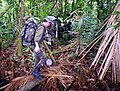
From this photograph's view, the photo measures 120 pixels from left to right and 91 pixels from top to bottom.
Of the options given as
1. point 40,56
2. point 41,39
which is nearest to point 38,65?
point 40,56

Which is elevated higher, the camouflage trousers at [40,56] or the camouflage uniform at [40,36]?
the camouflage uniform at [40,36]

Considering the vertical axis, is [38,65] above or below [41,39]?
below

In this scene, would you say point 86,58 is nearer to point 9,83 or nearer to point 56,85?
point 56,85

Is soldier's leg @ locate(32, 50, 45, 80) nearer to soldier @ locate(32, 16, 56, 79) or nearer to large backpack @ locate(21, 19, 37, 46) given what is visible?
soldier @ locate(32, 16, 56, 79)

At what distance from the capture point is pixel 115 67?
1580 mm

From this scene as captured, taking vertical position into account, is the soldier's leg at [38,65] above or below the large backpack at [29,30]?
below

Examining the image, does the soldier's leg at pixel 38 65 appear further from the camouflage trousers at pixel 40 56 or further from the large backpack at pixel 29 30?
the large backpack at pixel 29 30

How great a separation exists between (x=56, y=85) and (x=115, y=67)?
425 mm

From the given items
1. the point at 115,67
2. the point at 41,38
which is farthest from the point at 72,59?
the point at 41,38

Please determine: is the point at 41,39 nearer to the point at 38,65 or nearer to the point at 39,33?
the point at 39,33

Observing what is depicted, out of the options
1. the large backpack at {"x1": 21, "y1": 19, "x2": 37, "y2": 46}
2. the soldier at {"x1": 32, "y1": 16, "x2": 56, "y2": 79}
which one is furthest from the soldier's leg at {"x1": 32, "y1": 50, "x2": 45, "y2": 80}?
the large backpack at {"x1": 21, "y1": 19, "x2": 37, "y2": 46}

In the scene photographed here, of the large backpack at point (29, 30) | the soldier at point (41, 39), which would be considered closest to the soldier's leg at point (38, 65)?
the soldier at point (41, 39)

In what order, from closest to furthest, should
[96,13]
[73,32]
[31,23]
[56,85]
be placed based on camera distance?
[31,23]
[56,85]
[73,32]
[96,13]

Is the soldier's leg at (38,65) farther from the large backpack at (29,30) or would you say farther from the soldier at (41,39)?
the large backpack at (29,30)
